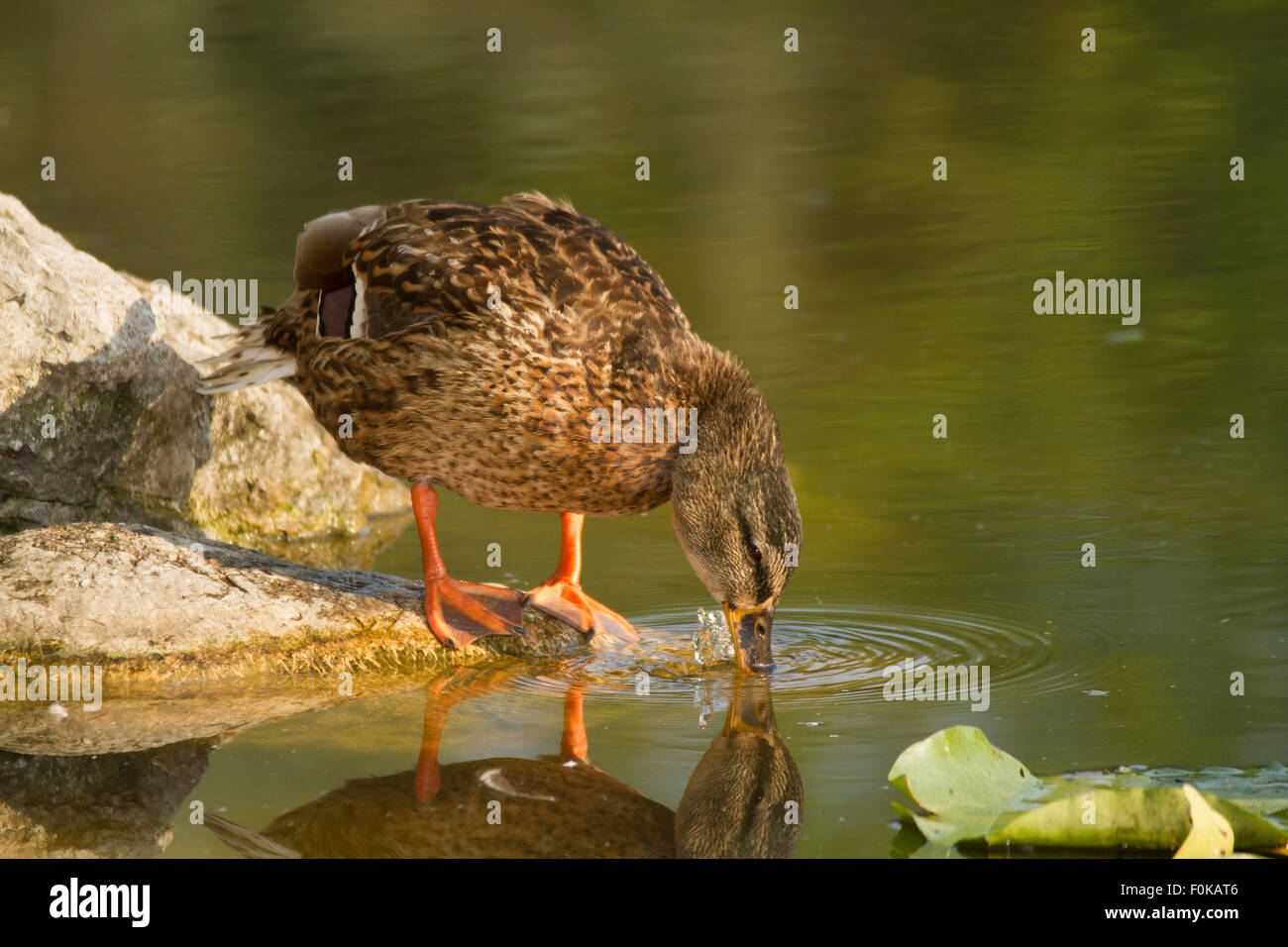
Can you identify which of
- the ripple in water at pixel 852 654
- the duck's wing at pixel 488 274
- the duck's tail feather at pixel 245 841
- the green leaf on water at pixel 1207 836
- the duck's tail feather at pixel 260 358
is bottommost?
the duck's tail feather at pixel 245 841

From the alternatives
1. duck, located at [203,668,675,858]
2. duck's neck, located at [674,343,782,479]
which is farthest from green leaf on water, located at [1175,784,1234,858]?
duck's neck, located at [674,343,782,479]

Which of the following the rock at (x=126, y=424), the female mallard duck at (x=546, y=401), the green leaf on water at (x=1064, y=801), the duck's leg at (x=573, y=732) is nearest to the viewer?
the green leaf on water at (x=1064, y=801)

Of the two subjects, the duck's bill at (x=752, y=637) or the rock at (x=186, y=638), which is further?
the duck's bill at (x=752, y=637)

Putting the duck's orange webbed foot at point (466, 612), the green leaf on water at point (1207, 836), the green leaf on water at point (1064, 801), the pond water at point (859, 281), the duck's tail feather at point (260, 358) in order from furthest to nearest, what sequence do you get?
the duck's tail feather at point (260, 358), the duck's orange webbed foot at point (466, 612), the pond water at point (859, 281), the green leaf on water at point (1064, 801), the green leaf on water at point (1207, 836)

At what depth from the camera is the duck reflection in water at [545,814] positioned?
3.47 meters

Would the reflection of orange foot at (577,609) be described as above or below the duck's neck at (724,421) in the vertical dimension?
below

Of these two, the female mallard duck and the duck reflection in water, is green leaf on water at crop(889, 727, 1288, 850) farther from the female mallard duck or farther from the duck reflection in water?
the female mallard duck

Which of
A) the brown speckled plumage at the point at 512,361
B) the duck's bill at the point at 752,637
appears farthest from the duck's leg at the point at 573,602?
the duck's bill at the point at 752,637

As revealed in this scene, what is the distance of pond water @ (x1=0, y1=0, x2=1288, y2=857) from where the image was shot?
4.22m

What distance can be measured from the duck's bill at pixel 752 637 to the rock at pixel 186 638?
0.52m

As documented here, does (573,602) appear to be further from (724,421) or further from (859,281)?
(859,281)

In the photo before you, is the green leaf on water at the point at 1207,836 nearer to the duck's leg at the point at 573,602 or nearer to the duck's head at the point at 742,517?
the duck's head at the point at 742,517

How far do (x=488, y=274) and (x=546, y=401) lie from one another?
44 cm

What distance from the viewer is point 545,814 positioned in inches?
143
